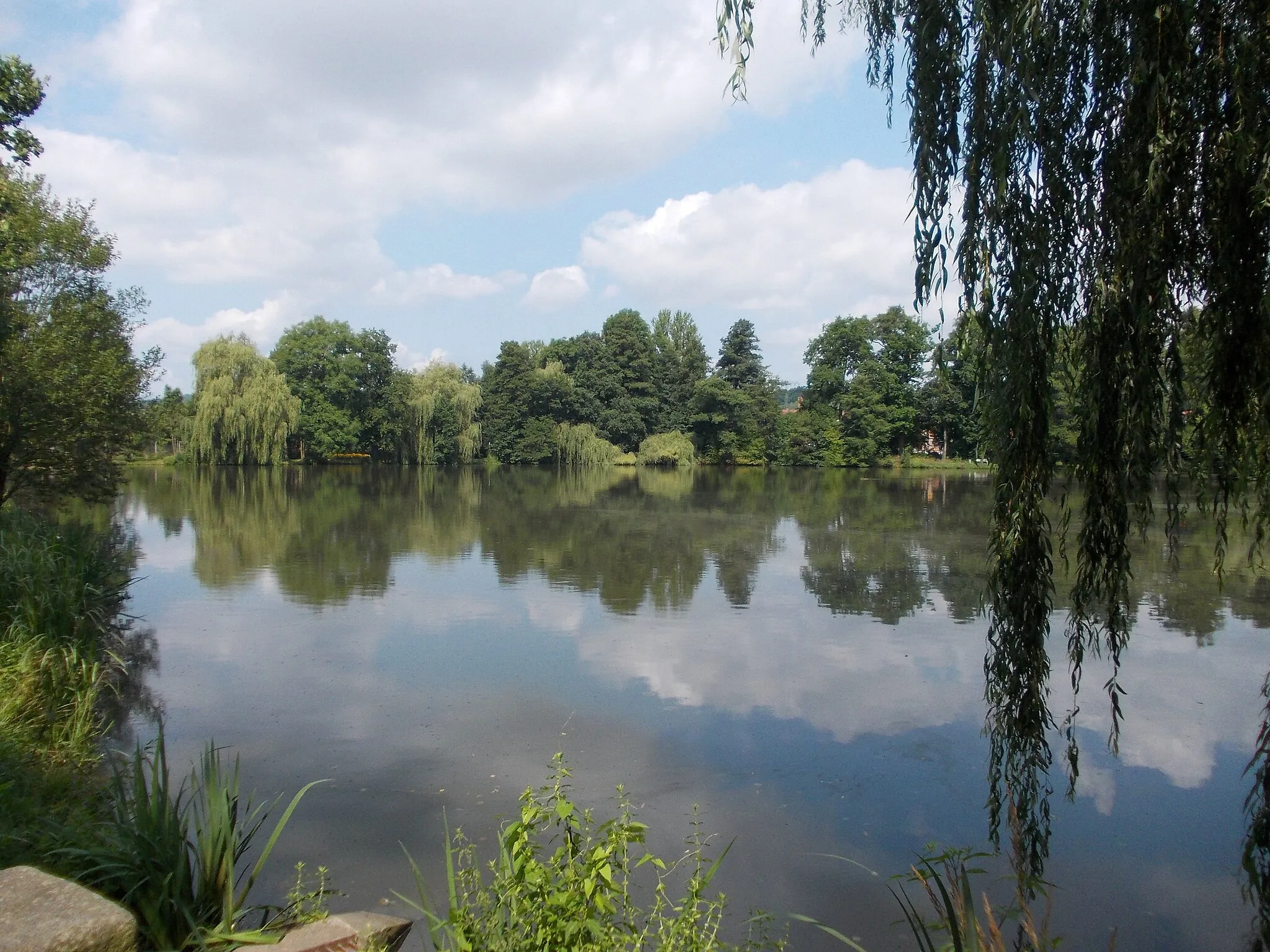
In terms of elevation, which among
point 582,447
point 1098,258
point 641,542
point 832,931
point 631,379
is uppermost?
point 631,379

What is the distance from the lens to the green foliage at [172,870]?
356 centimetres

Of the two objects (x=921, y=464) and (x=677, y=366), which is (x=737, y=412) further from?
(x=921, y=464)

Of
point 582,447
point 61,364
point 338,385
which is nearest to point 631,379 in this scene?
point 582,447

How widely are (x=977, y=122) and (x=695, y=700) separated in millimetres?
5573

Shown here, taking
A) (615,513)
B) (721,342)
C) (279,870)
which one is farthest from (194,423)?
(279,870)

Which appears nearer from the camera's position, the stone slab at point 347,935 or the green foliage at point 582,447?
the stone slab at point 347,935

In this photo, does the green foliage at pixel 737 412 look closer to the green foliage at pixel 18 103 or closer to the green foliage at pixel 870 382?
the green foliage at pixel 870 382

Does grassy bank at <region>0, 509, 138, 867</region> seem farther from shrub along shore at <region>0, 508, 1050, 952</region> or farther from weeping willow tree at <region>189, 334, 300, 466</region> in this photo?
weeping willow tree at <region>189, 334, 300, 466</region>

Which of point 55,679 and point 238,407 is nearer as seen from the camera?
point 55,679

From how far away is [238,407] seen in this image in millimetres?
40844

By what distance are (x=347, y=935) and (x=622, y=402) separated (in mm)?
55290

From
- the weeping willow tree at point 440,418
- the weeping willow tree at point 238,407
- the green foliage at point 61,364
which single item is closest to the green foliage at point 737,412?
the weeping willow tree at point 440,418

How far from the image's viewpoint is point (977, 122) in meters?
3.66

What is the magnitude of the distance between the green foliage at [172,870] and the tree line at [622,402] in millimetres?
48095
